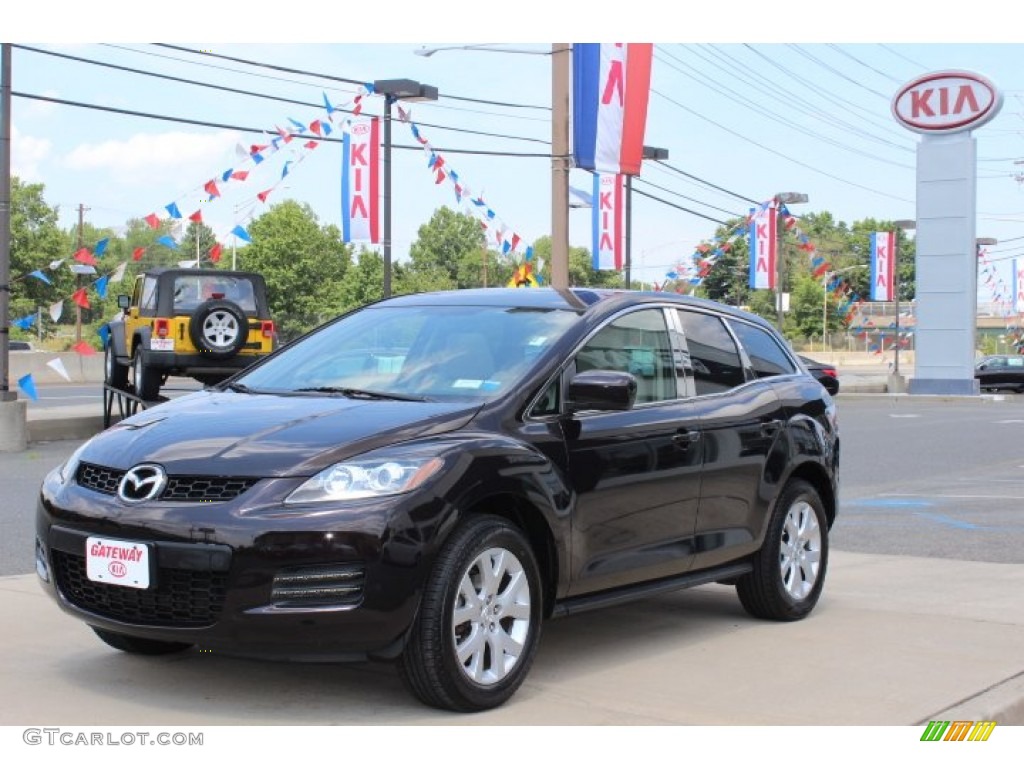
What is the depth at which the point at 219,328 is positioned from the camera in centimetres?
1964

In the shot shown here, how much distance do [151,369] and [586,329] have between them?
14685 millimetres

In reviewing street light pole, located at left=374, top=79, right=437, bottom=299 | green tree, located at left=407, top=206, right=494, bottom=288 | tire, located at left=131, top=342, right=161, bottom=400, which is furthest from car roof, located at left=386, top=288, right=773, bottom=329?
green tree, located at left=407, top=206, right=494, bottom=288

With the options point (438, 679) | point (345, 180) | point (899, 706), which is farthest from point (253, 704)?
point (345, 180)

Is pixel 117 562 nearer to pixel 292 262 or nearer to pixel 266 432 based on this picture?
pixel 266 432

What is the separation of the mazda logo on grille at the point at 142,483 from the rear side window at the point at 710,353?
8.99ft

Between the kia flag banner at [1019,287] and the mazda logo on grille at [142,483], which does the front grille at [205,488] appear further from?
the kia flag banner at [1019,287]

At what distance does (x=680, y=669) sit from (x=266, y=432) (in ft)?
6.79

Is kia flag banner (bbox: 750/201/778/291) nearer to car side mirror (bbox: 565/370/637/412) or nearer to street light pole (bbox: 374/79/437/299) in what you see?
street light pole (bbox: 374/79/437/299)

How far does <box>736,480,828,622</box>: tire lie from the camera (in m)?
6.89

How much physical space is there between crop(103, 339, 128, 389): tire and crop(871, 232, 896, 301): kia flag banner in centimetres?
3667

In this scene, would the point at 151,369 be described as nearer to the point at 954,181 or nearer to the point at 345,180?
the point at 345,180

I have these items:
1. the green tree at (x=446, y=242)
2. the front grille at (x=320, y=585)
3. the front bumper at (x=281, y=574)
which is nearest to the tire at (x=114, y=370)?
the front bumper at (x=281, y=574)

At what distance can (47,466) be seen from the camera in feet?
49.3

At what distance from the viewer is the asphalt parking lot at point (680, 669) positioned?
5039 mm
